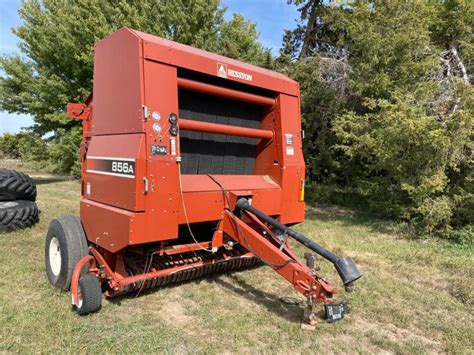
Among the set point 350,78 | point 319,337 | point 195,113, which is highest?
point 350,78

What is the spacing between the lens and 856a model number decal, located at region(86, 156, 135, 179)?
3.56 m

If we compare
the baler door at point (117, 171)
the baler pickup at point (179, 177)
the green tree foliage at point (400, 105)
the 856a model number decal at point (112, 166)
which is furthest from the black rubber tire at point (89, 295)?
the green tree foliage at point (400, 105)

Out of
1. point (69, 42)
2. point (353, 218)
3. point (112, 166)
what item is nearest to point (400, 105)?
point (353, 218)

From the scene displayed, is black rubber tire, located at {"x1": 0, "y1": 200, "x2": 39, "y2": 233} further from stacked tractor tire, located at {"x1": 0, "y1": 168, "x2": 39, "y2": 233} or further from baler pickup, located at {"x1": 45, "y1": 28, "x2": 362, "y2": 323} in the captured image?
baler pickup, located at {"x1": 45, "y1": 28, "x2": 362, "y2": 323}

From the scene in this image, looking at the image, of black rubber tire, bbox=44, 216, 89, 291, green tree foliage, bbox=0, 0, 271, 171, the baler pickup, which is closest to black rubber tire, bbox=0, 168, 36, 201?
the baler pickup

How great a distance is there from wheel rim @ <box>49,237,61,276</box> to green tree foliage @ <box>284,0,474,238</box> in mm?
5682

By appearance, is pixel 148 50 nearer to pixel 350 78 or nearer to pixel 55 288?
pixel 55 288

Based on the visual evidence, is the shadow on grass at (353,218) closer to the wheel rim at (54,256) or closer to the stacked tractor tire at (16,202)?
the stacked tractor tire at (16,202)

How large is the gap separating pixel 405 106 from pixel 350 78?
11.0ft

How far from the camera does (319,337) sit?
3.42 m

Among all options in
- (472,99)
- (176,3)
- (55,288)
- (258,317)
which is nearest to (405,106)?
(472,99)

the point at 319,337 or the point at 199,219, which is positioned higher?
the point at 199,219

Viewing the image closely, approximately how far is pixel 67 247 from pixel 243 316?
1898 mm

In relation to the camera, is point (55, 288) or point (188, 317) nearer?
point (188, 317)
